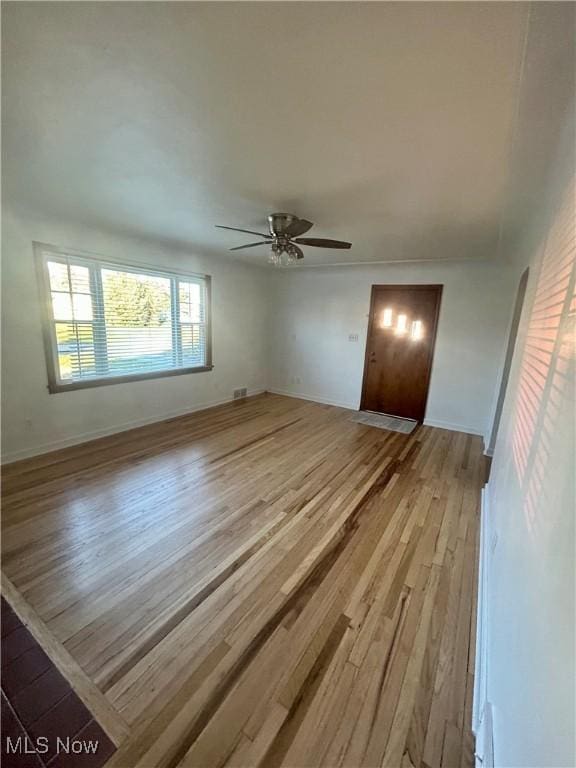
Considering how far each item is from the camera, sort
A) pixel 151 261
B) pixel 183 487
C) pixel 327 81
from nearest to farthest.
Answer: pixel 327 81 → pixel 183 487 → pixel 151 261

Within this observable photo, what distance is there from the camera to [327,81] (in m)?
1.18

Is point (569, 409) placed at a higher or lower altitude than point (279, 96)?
lower

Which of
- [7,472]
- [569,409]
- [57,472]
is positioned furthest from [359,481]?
[7,472]

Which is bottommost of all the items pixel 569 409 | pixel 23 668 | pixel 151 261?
pixel 23 668

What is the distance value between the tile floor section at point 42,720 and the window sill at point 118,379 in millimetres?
2463

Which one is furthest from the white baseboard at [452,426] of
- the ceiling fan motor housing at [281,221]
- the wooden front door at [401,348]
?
the ceiling fan motor housing at [281,221]

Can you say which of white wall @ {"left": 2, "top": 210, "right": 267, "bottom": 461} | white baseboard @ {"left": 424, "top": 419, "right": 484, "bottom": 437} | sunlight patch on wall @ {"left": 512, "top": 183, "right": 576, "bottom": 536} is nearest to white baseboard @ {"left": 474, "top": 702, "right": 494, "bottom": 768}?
sunlight patch on wall @ {"left": 512, "top": 183, "right": 576, "bottom": 536}

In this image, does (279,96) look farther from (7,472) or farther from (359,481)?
(7,472)

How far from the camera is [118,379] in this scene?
3697 millimetres

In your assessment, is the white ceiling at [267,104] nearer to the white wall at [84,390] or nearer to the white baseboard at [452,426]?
the white wall at [84,390]

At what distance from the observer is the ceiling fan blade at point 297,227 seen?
2530mm

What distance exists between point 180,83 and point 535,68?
137 centimetres

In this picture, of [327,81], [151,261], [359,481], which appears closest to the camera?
[327,81]

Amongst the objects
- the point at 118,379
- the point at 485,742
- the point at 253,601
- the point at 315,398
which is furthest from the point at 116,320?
the point at 485,742
